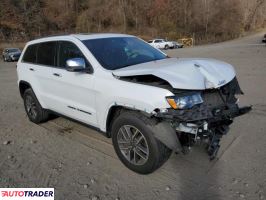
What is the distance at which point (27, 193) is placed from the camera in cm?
371

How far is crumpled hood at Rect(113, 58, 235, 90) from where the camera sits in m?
3.79

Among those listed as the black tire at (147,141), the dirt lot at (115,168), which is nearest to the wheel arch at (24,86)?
the dirt lot at (115,168)

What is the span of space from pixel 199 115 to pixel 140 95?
2.46ft

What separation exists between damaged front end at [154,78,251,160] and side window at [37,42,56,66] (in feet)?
8.74

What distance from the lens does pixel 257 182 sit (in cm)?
390

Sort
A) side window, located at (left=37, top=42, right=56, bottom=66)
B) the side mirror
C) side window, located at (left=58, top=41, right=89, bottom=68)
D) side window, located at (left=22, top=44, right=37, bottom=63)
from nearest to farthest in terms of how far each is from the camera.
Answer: the side mirror, side window, located at (left=58, top=41, right=89, bottom=68), side window, located at (left=37, top=42, right=56, bottom=66), side window, located at (left=22, top=44, right=37, bottom=63)

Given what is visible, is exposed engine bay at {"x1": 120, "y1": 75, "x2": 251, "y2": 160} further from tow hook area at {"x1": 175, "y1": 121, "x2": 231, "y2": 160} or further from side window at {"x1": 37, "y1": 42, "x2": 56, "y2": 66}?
side window at {"x1": 37, "y1": 42, "x2": 56, "y2": 66}

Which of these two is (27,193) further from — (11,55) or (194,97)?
(11,55)

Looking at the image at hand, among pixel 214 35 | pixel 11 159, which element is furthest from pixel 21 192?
pixel 214 35

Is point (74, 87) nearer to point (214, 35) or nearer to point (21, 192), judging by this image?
point (21, 192)

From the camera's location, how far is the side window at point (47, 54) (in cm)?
564

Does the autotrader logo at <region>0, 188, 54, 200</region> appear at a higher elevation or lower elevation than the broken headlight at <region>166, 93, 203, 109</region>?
lower

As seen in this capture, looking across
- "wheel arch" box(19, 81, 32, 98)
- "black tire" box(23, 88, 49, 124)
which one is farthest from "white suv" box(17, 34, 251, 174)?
"wheel arch" box(19, 81, 32, 98)

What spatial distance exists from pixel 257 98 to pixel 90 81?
487cm
